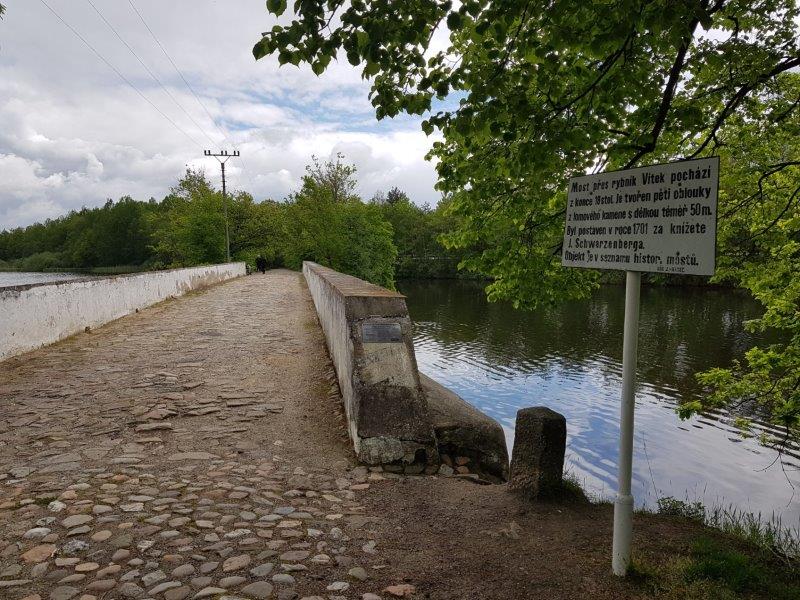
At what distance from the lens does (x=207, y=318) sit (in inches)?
501

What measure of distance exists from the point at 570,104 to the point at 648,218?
6.11 feet

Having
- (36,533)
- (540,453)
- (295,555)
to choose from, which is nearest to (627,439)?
(540,453)

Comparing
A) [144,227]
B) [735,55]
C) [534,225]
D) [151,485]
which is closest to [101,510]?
[151,485]

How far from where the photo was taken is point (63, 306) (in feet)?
30.7

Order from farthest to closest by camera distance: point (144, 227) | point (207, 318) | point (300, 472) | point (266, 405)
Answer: point (144, 227) < point (207, 318) < point (266, 405) < point (300, 472)

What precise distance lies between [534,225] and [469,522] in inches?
145

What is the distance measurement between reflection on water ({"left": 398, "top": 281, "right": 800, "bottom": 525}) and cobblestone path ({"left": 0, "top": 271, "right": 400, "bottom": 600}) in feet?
14.3

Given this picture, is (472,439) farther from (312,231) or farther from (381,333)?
(312,231)

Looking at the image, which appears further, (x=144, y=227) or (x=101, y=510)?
(x=144, y=227)

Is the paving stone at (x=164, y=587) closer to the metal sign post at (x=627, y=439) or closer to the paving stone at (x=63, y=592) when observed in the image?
the paving stone at (x=63, y=592)

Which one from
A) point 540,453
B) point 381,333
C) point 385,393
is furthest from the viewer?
point 381,333

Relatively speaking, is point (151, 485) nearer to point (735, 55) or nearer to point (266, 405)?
point (266, 405)

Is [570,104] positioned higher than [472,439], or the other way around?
[570,104]

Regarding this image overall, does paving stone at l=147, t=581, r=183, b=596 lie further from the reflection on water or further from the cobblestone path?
the reflection on water
